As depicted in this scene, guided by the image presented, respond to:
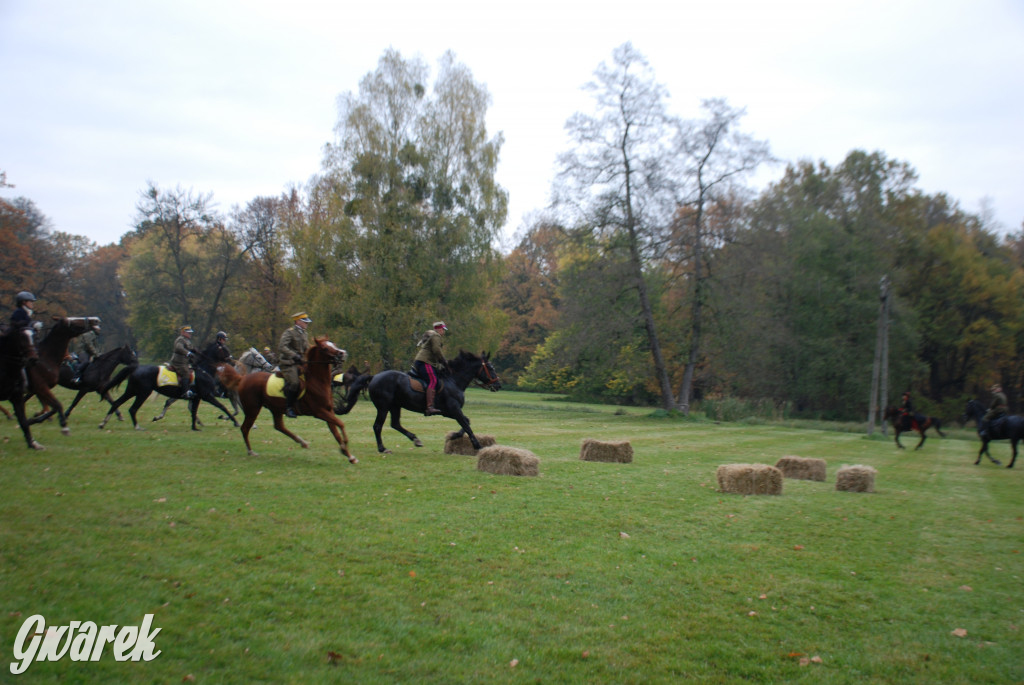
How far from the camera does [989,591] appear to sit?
20.9ft

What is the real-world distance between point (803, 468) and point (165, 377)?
50.3 feet

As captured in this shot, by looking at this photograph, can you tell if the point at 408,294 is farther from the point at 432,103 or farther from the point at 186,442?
the point at 186,442

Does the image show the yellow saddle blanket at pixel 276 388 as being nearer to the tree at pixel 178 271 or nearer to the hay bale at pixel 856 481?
the hay bale at pixel 856 481

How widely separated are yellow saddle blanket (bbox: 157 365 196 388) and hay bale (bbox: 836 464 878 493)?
15.5 metres

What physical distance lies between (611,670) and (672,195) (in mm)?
35134

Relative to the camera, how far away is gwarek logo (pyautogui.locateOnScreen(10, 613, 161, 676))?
404cm

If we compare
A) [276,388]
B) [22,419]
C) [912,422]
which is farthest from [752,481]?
[912,422]

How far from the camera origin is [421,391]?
513 inches

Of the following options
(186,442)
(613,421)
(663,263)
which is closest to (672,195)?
(663,263)

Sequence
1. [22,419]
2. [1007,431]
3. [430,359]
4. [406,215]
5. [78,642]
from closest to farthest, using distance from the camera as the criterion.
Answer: [78,642], [22,419], [430,359], [1007,431], [406,215]

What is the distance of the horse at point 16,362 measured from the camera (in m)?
10.7

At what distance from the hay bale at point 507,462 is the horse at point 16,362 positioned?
7.89 m

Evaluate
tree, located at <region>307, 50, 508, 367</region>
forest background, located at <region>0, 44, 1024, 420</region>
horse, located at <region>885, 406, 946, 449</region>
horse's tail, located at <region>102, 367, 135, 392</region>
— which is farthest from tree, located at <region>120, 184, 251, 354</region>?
horse, located at <region>885, 406, 946, 449</region>

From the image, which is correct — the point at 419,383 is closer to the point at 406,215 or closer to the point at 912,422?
the point at 912,422
